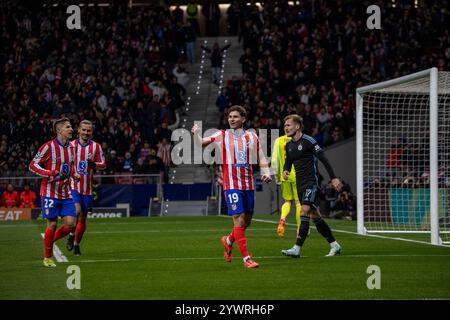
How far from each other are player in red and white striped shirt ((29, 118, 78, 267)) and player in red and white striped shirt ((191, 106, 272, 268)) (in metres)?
2.38

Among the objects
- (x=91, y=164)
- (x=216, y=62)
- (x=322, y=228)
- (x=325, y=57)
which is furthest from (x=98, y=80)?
(x=322, y=228)

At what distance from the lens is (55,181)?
13828 mm

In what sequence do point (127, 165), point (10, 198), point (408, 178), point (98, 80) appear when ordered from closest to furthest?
point (408, 178) → point (10, 198) → point (127, 165) → point (98, 80)

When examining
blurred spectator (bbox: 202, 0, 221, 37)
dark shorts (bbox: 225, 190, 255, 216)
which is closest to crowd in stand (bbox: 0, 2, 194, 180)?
blurred spectator (bbox: 202, 0, 221, 37)

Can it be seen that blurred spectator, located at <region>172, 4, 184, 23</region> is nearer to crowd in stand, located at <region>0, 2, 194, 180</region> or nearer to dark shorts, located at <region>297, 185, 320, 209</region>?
crowd in stand, located at <region>0, 2, 194, 180</region>

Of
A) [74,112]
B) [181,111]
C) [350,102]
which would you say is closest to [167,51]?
[181,111]

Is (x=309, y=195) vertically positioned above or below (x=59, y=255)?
above

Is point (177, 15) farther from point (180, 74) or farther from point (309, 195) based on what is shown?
point (309, 195)

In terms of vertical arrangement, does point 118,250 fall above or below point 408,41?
below

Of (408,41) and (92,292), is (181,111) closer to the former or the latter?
(408,41)

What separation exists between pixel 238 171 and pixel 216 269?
1.35m

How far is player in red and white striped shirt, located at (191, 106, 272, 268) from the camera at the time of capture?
42.4 feet

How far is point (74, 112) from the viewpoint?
32844mm

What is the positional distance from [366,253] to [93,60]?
22.9 m
